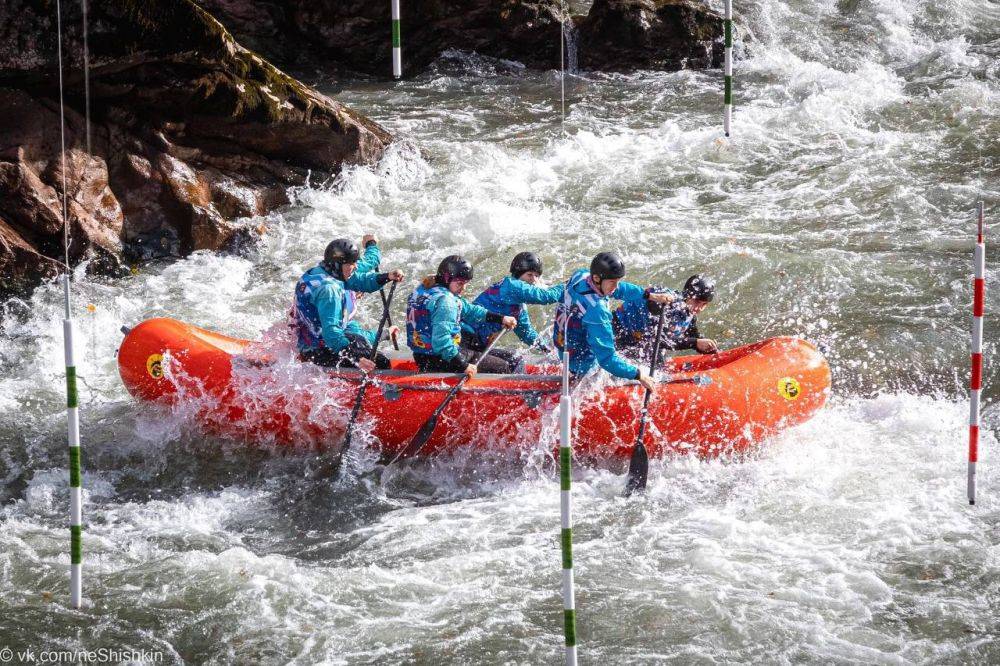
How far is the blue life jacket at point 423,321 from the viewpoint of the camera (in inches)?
284

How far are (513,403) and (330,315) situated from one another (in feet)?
4.29

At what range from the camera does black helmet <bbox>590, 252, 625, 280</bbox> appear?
22.0 feet

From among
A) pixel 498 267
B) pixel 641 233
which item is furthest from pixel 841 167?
pixel 498 267

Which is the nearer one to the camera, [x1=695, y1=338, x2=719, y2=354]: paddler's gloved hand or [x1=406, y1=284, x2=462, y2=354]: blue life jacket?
[x1=406, y1=284, x2=462, y2=354]: blue life jacket

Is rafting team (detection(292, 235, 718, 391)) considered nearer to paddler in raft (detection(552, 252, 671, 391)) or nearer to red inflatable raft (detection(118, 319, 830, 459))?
paddler in raft (detection(552, 252, 671, 391))

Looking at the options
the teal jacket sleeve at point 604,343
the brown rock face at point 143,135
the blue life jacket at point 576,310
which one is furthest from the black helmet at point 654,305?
the brown rock face at point 143,135

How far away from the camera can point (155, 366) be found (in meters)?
7.64

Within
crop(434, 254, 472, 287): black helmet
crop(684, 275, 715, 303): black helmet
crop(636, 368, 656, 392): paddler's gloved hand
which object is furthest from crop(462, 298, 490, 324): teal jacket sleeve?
crop(684, 275, 715, 303): black helmet

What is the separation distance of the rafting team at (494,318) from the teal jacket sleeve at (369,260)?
242 millimetres

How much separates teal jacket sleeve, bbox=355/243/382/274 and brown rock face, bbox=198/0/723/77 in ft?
23.8

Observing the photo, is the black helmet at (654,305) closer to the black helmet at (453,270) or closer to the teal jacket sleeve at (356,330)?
the black helmet at (453,270)

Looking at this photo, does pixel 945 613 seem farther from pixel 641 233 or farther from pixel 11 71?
pixel 11 71

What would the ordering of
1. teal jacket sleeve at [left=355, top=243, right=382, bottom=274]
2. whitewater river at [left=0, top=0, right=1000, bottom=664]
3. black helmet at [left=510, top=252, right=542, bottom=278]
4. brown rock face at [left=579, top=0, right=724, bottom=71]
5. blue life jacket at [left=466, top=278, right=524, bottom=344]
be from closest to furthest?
1. whitewater river at [left=0, top=0, right=1000, bottom=664]
2. black helmet at [left=510, top=252, right=542, bottom=278]
3. blue life jacket at [left=466, top=278, right=524, bottom=344]
4. teal jacket sleeve at [left=355, top=243, right=382, bottom=274]
5. brown rock face at [left=579, top=0, right=724, bottom=71]

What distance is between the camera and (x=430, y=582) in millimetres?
5852
